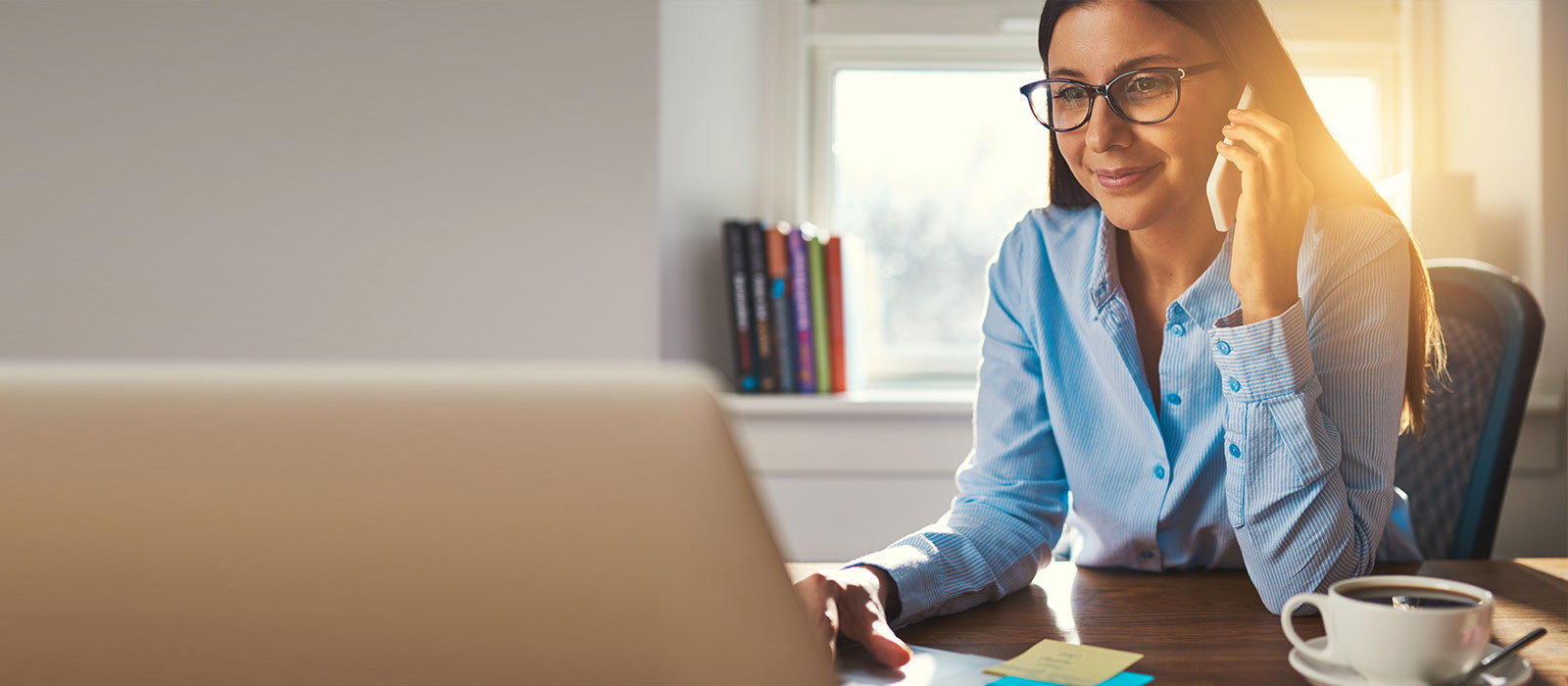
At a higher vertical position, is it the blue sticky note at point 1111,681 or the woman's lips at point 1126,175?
the woman's lips at point 1126,175

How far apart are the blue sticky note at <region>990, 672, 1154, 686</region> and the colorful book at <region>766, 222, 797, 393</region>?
4.56 feet

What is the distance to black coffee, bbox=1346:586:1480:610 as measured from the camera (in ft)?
2.26

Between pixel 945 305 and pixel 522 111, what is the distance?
102 centimetres

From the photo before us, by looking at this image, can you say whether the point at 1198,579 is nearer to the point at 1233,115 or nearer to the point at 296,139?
the point at 1233,115

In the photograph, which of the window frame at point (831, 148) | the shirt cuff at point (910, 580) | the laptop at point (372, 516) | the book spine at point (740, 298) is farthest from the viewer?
the window frame at point (831, 148)

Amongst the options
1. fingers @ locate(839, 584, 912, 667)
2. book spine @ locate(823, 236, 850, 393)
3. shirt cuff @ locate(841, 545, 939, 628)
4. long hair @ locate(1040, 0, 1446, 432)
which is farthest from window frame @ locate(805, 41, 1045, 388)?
fingers @ locate(839, 584, 912, 667)

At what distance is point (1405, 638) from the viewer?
2.10ft

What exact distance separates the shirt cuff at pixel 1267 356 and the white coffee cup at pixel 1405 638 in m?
0.33

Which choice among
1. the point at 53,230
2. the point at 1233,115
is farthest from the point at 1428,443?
the point at 53,230

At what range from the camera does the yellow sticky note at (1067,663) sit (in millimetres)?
690

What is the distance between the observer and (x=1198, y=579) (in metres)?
1.00

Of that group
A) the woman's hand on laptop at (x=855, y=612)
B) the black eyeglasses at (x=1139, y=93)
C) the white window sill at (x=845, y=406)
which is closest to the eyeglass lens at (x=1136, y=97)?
the black eyeglasses at (x=1139, y=93)

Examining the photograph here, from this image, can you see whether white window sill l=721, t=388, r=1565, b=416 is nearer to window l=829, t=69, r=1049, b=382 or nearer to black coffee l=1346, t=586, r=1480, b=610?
window l=829, t=69, r=1049, b=382

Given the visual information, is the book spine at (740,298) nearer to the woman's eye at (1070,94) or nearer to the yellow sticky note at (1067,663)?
the woman's eye at (1070,94)
